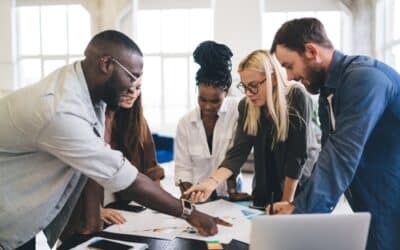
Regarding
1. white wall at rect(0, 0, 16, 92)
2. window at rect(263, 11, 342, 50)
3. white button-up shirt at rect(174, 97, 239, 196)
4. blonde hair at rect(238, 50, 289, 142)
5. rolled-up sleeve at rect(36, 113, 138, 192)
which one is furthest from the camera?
white wall at rect(0, 0, 16, 92)

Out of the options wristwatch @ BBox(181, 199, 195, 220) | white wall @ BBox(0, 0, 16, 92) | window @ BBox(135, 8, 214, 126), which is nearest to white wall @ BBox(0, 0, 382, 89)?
window @ BBox(135, 8, 214, 126)

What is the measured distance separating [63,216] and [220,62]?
40.1 inches

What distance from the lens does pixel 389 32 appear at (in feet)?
26.7

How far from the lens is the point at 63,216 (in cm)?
150

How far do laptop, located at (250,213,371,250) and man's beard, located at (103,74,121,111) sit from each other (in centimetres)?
63

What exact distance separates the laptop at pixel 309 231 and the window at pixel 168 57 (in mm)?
8600

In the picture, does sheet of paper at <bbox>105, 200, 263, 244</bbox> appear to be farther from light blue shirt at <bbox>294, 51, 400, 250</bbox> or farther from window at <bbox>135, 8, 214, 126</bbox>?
window at <bbox>135, 8, 214, 126</bbox>

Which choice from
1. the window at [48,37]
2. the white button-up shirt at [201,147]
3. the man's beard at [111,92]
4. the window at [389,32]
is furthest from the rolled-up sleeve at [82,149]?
the window at [48,37]

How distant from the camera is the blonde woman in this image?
6.11 ft

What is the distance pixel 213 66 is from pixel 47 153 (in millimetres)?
988

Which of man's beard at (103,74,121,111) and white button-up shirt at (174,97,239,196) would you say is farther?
white button-up shirt at (174,97,239,196)

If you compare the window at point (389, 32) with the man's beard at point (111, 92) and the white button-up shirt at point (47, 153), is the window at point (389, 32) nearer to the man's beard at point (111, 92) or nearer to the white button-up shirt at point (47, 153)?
the man's beard at point (111, 92)

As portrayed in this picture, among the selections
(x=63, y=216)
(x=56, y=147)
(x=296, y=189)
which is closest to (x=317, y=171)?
(x=296, y=189)

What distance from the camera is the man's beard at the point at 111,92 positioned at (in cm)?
132
